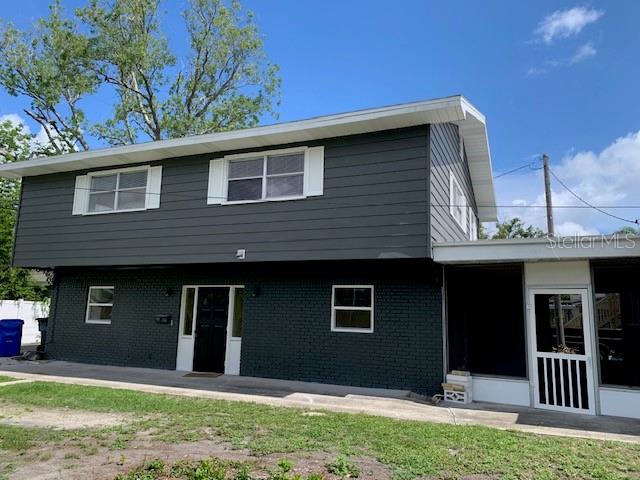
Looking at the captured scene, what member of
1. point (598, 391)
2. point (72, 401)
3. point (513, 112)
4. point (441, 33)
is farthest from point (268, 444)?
point (513, 112)

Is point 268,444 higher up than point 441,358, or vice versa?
point 441,358

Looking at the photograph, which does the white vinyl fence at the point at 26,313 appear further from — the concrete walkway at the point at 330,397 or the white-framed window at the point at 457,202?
the white-framed window at the point at 457,202

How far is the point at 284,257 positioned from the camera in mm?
9281

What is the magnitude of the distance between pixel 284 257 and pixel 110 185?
5.41 metres

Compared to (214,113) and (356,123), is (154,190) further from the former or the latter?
(214,113)

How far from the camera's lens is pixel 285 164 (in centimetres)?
986

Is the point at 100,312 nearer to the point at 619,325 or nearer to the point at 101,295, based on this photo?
the point at 101,295

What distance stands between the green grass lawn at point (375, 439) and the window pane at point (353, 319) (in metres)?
2.79

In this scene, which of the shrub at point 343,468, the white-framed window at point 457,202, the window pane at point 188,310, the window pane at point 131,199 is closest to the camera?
the shrub at point 343,468

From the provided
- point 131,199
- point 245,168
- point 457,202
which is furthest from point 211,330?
point 457,202

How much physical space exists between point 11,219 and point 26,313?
6582 millimetres

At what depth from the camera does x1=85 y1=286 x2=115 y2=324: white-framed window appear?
12.3m

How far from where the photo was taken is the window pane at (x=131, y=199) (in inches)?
444

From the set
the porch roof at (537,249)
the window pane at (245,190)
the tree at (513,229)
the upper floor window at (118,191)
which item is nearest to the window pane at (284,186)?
the window pane at (245,190)
